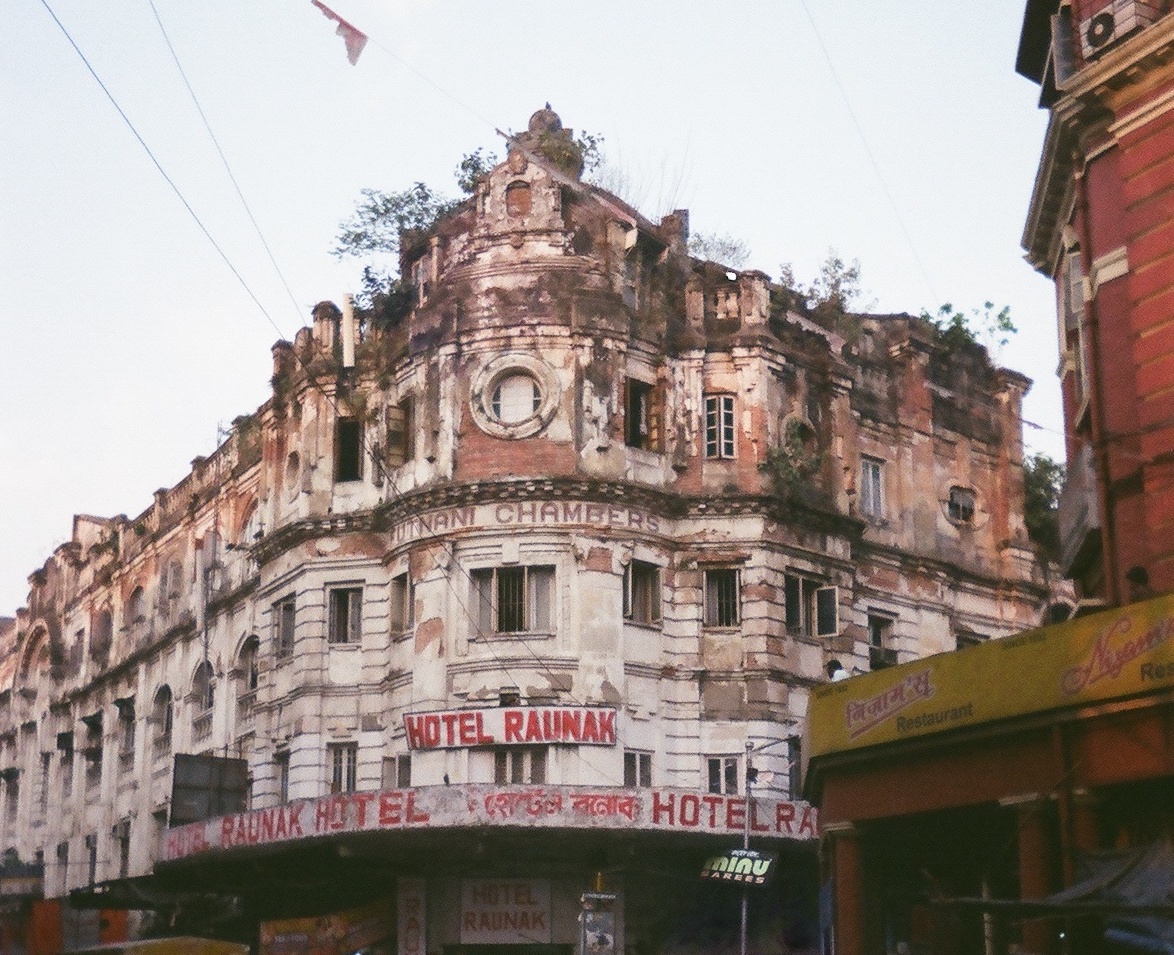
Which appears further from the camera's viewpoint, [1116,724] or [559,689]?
[559,689]

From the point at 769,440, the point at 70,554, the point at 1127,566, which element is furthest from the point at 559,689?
the point at 70,554

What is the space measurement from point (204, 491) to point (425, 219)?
10.5 metres

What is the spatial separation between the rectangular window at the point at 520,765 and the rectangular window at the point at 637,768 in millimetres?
1667

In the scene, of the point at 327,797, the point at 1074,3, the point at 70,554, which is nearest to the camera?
the point at 1074,3

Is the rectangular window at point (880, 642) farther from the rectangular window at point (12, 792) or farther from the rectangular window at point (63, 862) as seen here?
the rectangular window at point (12, 792)

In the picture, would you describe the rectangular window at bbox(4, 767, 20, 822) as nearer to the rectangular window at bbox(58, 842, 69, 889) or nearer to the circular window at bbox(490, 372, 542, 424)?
the rectangular window at bbox(58, 842, 69, 889)

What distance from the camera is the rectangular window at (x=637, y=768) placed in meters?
34.2

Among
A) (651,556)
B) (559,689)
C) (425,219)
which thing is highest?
(425,219)

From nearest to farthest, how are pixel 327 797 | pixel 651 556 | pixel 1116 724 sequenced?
pixel 1116 724 → pixel 327 797 → pixel 651 556

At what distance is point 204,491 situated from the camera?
152 ft

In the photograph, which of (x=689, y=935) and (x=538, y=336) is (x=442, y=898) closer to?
(x=689, y=935)

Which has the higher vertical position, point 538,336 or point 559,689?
point 538,336

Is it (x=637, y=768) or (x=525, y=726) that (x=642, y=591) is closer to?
(x=637, y=768)

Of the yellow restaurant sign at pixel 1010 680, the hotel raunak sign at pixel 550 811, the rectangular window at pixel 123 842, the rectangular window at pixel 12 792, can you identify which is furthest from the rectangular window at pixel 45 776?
the yellow restaurant sign at pixel 1010 680
